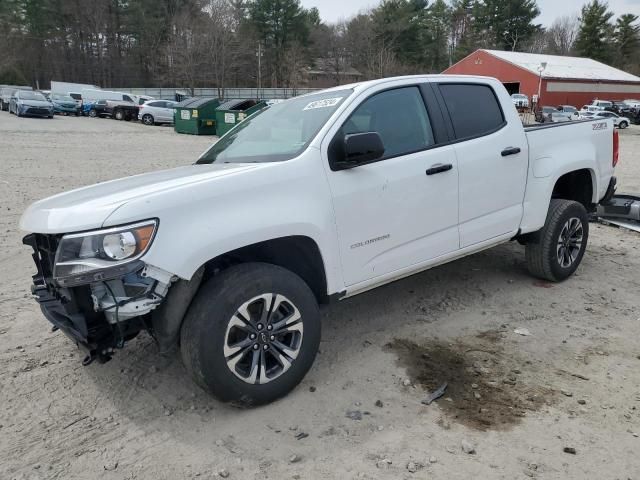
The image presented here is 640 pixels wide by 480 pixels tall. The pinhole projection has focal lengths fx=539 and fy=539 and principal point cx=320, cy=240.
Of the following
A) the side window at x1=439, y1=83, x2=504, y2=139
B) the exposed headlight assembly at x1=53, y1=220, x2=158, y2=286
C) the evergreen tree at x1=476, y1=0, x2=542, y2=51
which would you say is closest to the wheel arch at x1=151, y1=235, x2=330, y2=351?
the exposed headlight assembly at x1=53, y1=220, x2=158, y2=286

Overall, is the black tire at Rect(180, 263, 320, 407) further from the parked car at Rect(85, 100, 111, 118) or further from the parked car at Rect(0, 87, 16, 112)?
the parked car at Rect(0, 87, 16, 112)

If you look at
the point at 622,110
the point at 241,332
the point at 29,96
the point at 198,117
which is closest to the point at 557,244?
the point at 241,332

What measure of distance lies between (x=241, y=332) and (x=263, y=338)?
13cm

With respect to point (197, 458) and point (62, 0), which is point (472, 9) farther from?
point (197, 458)

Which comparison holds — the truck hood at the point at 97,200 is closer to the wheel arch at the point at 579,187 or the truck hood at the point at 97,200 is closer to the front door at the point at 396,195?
the front door at the point at 396,195

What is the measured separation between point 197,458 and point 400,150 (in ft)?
7.62

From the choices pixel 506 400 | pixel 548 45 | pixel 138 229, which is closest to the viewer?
pixel 138 229

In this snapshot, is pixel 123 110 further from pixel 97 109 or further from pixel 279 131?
pixel 279 131

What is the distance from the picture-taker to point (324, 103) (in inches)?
150

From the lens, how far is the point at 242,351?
9.86ft

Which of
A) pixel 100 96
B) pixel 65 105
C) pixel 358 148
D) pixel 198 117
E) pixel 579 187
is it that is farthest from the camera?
pixel 100 96

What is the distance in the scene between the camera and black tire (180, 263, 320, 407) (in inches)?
112

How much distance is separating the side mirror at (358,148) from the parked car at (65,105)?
132 ft

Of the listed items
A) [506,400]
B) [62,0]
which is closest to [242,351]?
[506,400]
